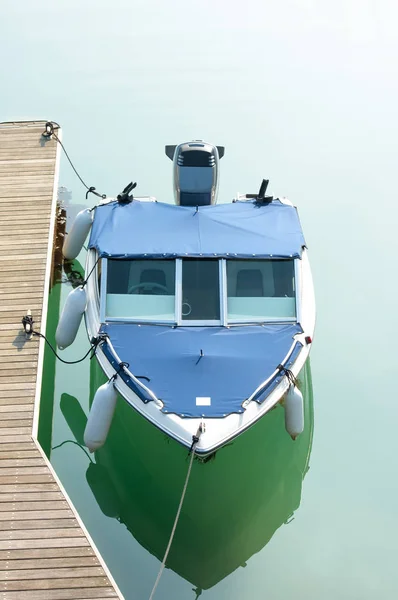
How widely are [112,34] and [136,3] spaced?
1853 millimetres

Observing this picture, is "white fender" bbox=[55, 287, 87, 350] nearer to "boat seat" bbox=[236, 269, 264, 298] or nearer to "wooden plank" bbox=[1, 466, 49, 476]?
"boat seat" bbox=[236, 269, 264, 298]

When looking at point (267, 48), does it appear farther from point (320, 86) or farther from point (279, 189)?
point (279, 189)

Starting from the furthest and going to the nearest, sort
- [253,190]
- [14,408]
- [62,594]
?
[253,190], [14,408], [62,594]

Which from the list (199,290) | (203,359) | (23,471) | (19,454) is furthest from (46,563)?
(199,290)

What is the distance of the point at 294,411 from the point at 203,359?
1.29 metres

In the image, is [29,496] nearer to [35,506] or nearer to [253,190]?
[35,506]

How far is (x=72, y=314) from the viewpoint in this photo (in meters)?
10.5


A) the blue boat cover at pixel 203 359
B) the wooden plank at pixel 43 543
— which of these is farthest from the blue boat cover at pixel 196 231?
the wooden plank at pixel 43 543

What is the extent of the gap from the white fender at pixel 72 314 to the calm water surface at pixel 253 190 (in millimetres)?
1106

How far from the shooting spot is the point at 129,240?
419 inches

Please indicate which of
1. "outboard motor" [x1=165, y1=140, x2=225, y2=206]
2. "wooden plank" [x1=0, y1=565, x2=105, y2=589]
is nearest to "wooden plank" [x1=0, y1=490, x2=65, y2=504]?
"wooden plank" [x1=0, y1=565, x2=105, y2=589]

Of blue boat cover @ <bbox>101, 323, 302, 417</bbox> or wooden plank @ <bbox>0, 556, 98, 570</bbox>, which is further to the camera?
blue boat cover @ <bbox>101, 323, 302, 417</bbox>

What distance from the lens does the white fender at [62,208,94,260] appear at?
12273mm

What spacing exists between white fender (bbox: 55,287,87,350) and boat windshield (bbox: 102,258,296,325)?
0.47m
